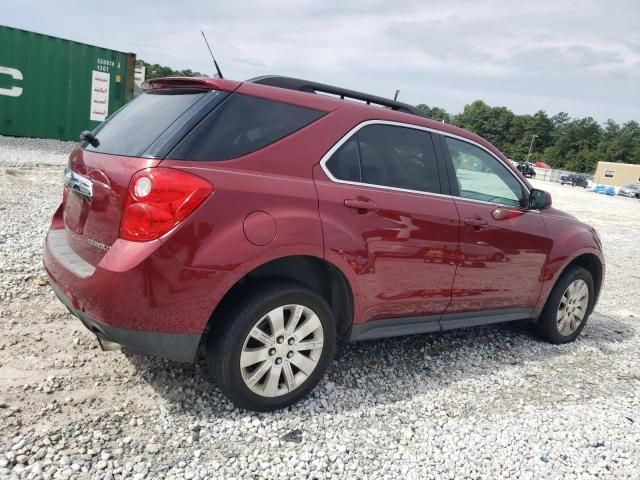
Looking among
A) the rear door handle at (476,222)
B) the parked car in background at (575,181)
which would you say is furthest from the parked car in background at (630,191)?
the rear door handle at (476,222)

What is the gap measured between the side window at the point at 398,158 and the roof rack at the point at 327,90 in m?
0.29

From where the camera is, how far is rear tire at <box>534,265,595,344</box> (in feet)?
14.6

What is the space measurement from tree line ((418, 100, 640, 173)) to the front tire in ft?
267

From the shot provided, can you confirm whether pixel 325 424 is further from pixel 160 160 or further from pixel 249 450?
pixel 160 160

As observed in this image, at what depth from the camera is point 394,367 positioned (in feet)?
12.1

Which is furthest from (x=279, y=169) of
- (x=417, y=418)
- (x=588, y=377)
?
(x=588, y=377)

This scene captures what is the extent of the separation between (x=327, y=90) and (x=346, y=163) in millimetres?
601

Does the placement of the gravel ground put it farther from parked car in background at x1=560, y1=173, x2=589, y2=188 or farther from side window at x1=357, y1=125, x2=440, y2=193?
parked car in background at x1=560, y1=173, x2=589, y2=188

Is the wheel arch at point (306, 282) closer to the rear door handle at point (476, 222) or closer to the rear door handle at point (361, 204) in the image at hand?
the rear door handle at point (361, 204)

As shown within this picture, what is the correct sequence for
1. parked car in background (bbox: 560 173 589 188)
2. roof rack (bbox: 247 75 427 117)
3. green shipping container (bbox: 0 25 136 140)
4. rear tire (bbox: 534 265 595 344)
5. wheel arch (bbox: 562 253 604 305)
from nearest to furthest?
1. roof rack (bbox: 247 75 427 117)
2. rear tire (bbox: 534 265 595 344)
3. wheel arch (bbox: 562 253 604 305)
4. green shipping container (bbox: 0 25 136 140)
5. parked car in background (bbox: 560 173 589 188)

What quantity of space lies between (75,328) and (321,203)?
2.06 m

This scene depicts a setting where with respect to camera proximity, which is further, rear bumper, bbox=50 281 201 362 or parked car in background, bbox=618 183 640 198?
parked car in background, bbox=618 183 640 198

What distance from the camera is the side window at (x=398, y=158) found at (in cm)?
312

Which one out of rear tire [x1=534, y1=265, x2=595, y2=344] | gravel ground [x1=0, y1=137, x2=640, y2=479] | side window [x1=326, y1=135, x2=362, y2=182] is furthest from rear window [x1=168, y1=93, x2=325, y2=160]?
rear tire [x1=534, y1=265, x2=595, y2=344]
